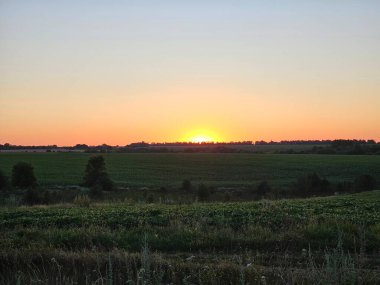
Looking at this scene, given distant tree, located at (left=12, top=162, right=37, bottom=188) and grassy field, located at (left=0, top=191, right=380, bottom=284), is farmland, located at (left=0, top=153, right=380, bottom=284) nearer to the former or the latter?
grassy field, located at (left=0, top=191, right=380, bottom=284)

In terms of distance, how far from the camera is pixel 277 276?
8.09 m

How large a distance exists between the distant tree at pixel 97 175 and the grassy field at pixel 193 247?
113 feet

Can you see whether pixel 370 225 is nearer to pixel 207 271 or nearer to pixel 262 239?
pixel 262 239

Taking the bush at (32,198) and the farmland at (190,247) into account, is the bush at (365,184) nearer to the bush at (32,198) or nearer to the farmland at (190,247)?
the farmland at (190,247)

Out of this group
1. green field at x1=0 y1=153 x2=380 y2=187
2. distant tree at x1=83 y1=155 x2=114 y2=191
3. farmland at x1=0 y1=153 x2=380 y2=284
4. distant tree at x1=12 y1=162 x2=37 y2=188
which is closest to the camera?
farmland at x1=0 y1=153 x2=380 y2=284

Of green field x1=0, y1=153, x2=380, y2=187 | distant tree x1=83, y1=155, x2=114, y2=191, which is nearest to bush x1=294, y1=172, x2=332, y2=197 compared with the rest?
green field x1=0, y1=153, x2=380, y2=187

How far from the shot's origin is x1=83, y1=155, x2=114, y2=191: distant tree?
172ft

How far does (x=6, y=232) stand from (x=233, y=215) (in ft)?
23.8

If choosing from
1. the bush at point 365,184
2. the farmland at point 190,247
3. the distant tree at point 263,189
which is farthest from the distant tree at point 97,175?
the farmland at point 190,247

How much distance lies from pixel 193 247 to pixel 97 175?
4281 centimetres

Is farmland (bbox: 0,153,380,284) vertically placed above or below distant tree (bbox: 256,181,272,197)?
above

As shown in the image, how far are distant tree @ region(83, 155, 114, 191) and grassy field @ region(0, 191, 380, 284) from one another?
1357 inches

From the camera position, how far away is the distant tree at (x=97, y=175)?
2058 inches

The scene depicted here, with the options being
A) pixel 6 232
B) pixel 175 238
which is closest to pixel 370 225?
pixel 175 238
